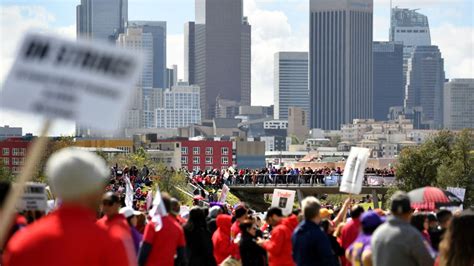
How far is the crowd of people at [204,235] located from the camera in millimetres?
7859

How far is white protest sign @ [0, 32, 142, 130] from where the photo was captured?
8016 millimetres

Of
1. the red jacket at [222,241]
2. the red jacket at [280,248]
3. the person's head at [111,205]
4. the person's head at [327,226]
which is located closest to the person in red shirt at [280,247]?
the red jacket at [280,248]

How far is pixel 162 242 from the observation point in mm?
15555

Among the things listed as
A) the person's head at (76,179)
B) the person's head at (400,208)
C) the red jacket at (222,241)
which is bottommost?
the red jacket at (222,241)

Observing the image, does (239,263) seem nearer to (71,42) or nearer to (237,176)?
(71,42)

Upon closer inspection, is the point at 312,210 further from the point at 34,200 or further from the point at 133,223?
the point at 133,223

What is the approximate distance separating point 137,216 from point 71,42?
9.96m

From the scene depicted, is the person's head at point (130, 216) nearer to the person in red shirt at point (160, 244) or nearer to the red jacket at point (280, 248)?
the person in red shirt at point (160, 244)

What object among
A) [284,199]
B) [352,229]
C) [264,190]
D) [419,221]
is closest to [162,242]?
[419,221]

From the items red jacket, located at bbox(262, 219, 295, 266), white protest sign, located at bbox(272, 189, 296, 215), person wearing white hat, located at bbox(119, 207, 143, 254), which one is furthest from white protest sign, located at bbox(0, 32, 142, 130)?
white protest sign, located at bbox(272, 189, 296, 215)

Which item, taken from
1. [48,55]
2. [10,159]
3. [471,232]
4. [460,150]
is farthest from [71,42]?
[10,159]

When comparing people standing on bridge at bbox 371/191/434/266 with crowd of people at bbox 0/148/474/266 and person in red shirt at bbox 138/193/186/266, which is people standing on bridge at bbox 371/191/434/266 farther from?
person in red shirt at bbox 138/193/186/266

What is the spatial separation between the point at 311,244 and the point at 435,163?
79118 mm

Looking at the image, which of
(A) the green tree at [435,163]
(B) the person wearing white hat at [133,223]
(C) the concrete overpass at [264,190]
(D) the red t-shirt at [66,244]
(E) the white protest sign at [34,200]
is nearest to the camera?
(D) the red t-shirt at [66,244]
